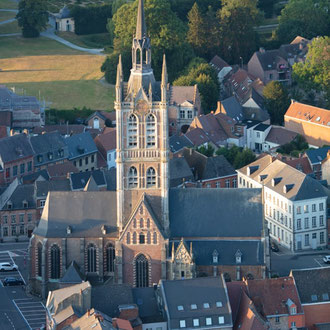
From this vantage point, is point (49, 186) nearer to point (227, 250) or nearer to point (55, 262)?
point (55, 262)

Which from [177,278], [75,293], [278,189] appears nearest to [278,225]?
[278,189]

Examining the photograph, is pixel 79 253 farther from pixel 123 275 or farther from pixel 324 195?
pixel 324 195

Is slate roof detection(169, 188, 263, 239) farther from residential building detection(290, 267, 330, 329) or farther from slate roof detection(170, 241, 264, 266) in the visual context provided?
residential building detection(290, 267, 330, 329)

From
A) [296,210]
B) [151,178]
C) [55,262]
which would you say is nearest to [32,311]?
[55,262]

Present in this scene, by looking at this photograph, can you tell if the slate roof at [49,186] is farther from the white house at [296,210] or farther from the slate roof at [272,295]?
the slate roof at [272,295]

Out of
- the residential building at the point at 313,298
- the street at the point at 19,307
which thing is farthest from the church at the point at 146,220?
the residential building at the point at 313,298

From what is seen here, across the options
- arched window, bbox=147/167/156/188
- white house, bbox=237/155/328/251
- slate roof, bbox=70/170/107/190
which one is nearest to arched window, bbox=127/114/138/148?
arched window, bbox=147/167/156/188
